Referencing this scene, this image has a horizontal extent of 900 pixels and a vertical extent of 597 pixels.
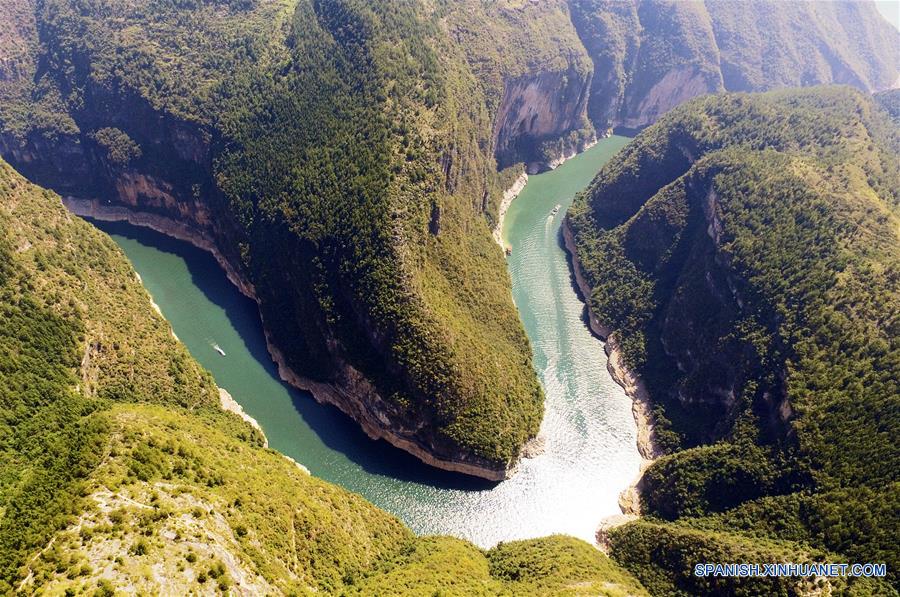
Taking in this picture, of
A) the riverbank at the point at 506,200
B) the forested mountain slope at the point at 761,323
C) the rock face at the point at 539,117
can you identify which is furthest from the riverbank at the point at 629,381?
the rock face at the point at 539,117

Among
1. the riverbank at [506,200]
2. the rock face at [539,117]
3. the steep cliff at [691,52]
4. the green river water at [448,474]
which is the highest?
the steep cliff at [691,52]

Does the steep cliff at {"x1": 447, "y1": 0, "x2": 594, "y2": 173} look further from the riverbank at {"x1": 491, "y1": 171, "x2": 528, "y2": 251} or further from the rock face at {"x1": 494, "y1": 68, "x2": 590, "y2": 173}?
the riverbank at {"x1": 491, "y1": 171, "x2": 528, "y2": 251}

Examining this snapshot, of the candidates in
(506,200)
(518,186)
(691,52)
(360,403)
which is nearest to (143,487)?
(360,403)

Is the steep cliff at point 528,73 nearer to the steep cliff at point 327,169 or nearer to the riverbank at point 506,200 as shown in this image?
the steep cliff at point 327,169

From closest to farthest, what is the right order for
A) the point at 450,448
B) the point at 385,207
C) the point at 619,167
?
the point at 450,448
the point at 385,207
the point at 619,167

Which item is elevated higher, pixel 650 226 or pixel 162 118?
pixel 162 118

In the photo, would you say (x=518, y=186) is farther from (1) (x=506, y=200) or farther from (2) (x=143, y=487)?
(2) (x=143, y=487)

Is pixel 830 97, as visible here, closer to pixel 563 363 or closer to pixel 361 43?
pixel 563 363

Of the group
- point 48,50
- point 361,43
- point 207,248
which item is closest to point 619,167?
point 361,43
